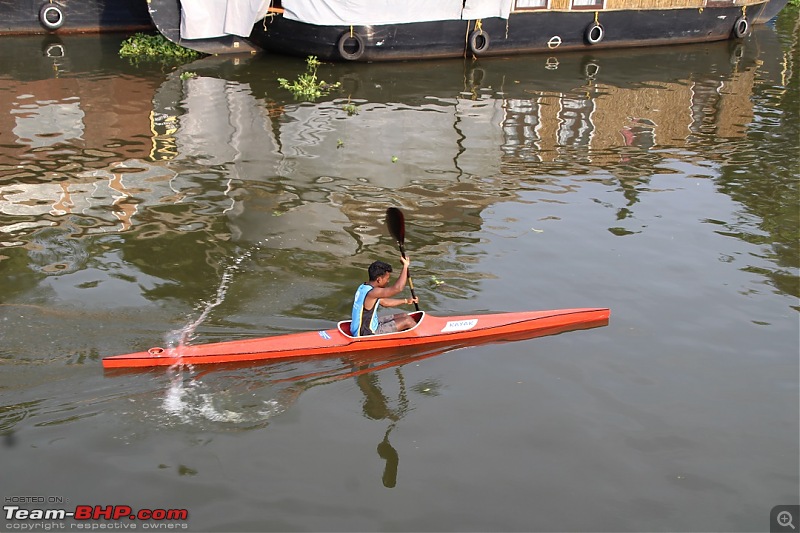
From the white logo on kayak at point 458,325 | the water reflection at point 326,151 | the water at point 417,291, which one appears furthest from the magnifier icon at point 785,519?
the water reflection at point 326,151

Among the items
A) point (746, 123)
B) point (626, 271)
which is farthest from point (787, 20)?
point (626, 271)

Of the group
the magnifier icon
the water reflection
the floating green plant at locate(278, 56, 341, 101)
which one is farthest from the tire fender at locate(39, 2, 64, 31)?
the magnifier icon

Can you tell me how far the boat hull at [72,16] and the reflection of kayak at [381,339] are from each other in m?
18.5

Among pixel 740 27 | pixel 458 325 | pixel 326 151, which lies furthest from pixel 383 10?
pixel 458 325

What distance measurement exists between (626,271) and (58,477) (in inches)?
295

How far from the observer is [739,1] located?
2483 centimetres

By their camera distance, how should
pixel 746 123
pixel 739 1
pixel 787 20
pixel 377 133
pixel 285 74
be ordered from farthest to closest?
pixel 787 20, pixel 739 1, pixel 285 74, pixel 746 123, pixel 377 133

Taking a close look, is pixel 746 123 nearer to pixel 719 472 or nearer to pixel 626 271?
pixel 626 271

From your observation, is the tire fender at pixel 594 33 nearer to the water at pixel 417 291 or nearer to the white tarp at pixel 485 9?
the white tarp at pixel 485 9

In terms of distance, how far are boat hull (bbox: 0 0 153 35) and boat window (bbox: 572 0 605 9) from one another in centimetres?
1276

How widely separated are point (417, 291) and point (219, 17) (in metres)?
13.3

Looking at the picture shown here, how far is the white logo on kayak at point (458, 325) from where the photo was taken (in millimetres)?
9109

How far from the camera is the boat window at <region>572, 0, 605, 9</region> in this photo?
22.7 meters

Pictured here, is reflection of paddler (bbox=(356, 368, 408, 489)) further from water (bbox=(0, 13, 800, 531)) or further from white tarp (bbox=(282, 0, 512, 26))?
white tarp (bbox=(282, 0, 512, 26))
